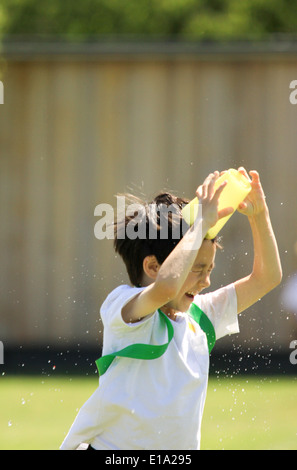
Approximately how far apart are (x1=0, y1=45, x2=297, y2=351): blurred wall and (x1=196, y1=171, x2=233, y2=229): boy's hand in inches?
240

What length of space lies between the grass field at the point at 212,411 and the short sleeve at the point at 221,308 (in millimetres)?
2162

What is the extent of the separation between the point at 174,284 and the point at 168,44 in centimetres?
660

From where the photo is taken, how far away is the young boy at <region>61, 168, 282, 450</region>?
2.96 m

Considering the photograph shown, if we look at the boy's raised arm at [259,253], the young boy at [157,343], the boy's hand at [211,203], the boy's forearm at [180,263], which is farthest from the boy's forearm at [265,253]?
the boy's forearm at [180,263]

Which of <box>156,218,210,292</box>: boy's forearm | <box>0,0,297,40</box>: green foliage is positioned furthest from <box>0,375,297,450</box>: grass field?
<box>0,0,297,40</box>: green foliage

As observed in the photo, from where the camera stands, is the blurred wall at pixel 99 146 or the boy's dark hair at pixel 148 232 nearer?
the boy's dark hair at pixel 148 232

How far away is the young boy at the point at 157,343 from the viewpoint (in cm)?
296

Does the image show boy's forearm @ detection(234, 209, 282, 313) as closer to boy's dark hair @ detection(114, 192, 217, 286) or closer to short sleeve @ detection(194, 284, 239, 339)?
short sleeve @ detection(194, 284, 239, 339)

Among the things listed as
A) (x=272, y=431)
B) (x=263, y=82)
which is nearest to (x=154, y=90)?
(x=263, y=82)

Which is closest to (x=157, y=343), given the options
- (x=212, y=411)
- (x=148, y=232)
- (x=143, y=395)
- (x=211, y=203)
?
(x=143, y=395)

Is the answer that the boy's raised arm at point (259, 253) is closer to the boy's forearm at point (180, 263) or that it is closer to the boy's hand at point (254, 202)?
the boy's hand at point (254, 202)

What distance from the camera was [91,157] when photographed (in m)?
9.32

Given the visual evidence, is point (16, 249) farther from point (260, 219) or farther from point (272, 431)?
point (260, 219)

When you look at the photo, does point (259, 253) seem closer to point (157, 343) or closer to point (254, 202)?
point (254, 202)
